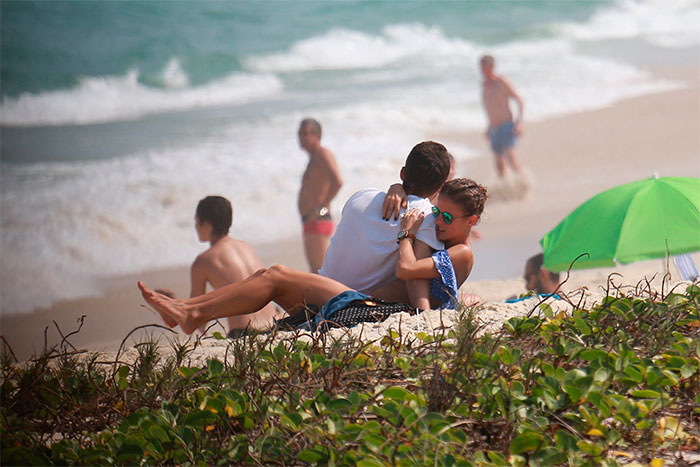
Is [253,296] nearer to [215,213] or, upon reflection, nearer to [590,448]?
[215,213]

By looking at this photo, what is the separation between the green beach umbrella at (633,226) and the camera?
4168mm

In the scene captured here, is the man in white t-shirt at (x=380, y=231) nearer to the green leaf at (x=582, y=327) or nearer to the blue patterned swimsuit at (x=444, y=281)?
the blue patterned swimsuit at (x=444, y=281)

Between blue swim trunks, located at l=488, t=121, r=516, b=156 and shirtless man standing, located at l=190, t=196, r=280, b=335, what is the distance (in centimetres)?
568

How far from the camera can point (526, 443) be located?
7.50 ft

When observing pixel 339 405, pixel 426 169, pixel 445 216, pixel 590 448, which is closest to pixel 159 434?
pixel 339 405

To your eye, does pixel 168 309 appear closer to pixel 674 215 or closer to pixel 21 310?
pixel 674 215

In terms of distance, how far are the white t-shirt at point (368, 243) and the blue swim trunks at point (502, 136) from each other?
253 inches

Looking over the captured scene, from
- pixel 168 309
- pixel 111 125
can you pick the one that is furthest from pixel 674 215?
pixel 111 125

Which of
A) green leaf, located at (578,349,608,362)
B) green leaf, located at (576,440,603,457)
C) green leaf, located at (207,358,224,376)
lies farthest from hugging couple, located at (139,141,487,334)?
green leaf, located at (576,440,603,457)

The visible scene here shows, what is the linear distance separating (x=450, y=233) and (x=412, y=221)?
237 millimetres

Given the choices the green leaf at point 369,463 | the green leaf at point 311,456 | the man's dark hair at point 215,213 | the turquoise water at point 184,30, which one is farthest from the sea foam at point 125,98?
the green leaf at point 369,463

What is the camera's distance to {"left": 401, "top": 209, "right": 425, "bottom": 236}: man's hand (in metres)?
3.98

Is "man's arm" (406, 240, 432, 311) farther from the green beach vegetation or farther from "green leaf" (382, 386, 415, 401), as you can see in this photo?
"green leaf" (382, 386, 415, 401)

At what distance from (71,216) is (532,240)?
5.93 m
